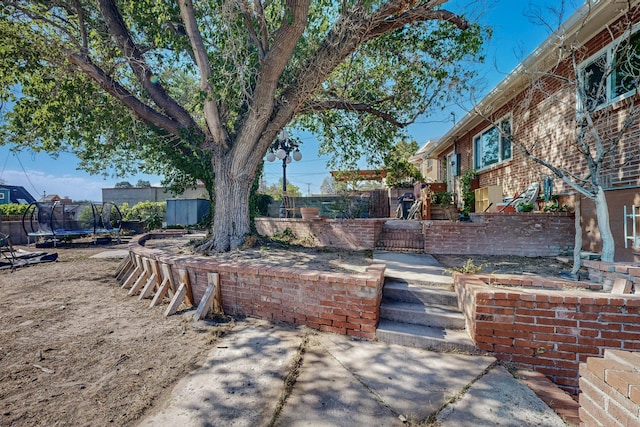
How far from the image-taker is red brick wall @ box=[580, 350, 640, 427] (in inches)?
48.0

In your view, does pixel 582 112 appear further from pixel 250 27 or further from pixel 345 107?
pixel 250 27

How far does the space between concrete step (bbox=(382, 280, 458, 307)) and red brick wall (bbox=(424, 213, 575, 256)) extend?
249cm

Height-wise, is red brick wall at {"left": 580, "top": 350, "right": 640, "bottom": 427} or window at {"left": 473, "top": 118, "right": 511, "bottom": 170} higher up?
window at {"left": 473, "top": 118, "right": 511, "bottom": 170}

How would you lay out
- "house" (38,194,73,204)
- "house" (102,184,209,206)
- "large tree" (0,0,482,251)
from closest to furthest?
"large tree" (0,0,482,251) → "house" (38,194,73,204) → "house" (102,184,209,206)

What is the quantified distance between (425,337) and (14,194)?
28.3m

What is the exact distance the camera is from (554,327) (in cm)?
248

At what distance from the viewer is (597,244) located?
4.82 meters

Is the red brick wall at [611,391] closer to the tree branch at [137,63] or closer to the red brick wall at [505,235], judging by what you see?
the red brick wall at [505,235]

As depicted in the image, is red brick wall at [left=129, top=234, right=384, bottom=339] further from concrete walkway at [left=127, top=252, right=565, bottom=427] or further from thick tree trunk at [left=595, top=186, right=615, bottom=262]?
thick tree trunk at [left=595, top=186, right=615, bottom=262]

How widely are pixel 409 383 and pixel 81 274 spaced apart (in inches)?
251

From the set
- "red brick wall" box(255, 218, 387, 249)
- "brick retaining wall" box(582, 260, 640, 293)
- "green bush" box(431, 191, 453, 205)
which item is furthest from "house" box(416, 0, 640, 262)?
"red brick wall" box(255, 218, 387, 249)

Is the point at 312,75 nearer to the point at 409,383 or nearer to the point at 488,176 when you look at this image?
the point at 409,383

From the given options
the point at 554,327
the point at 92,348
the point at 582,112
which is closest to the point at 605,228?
the point at 582,112

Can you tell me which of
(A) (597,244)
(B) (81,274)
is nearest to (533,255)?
(A) (597,244)
